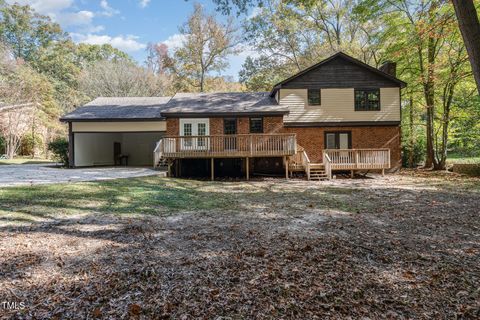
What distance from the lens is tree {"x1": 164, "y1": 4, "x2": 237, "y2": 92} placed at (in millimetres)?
29297

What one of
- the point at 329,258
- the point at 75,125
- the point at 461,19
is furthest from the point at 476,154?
the point at 75,125

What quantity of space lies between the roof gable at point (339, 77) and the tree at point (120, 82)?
19.3 metres

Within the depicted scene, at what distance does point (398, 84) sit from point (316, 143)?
19.8 feet

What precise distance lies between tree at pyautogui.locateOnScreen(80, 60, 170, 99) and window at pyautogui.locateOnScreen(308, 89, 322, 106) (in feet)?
65.9

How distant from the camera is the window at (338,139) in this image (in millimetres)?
17109

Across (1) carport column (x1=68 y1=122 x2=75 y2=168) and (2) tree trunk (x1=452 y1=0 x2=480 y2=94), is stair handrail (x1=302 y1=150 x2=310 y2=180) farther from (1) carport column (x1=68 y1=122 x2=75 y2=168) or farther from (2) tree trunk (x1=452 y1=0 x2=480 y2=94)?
(1) carport column (x1=68 y1=122 x2=75 y2=168)

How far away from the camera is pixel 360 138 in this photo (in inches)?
668

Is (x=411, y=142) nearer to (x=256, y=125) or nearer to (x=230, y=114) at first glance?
(x=256, y=125)

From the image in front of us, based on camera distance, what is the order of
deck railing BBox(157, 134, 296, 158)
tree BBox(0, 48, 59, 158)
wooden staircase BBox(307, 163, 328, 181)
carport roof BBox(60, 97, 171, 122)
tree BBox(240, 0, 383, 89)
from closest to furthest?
deck railing BBox(157, 134, 296, 158) < wooden staircase BBox(307, 163, 328, 181) < carport roof BBox(60, 97, 171, 122) < tree BBox(0, 48, 59, 158) < tree BBox(240, 0, 383, 89)

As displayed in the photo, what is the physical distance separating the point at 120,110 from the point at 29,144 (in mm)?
13154

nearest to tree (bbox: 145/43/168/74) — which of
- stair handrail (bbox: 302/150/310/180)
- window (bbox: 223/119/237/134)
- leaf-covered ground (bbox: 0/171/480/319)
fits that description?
window (bbox: 223/119/237/134)

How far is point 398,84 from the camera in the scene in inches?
665

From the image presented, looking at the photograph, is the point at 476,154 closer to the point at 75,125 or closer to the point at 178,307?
the point at 178,307


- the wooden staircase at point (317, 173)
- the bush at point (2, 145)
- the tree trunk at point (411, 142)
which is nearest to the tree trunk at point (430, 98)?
the tree trunk at point (411, 142)
